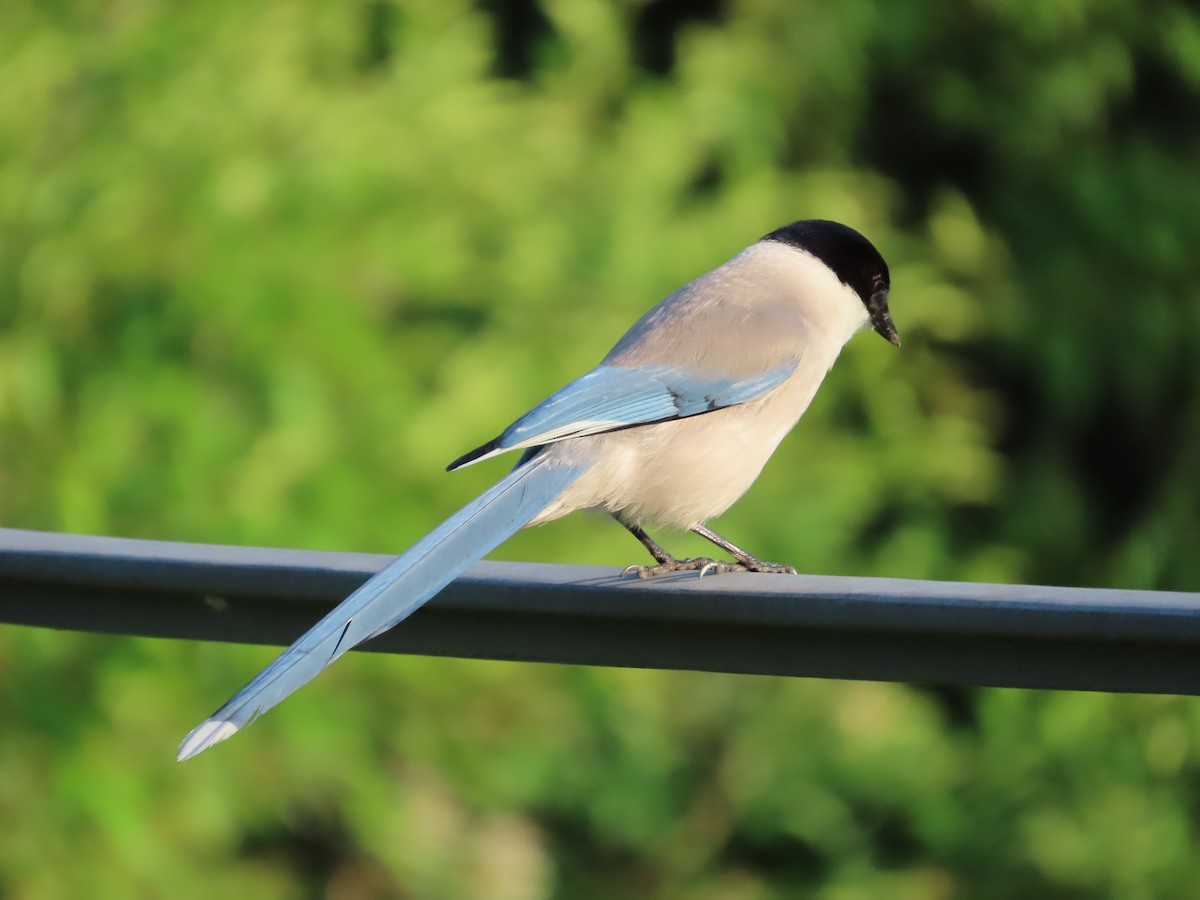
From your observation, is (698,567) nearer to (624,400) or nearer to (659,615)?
(624,400)

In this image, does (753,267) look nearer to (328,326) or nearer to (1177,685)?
(328,326)

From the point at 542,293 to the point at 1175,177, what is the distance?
261cm

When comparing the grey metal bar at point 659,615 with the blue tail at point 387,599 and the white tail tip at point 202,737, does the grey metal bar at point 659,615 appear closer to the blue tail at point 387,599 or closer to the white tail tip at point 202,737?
the blue tail at point 387,599

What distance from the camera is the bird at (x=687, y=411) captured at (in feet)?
7.71

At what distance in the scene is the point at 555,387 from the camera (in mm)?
3814

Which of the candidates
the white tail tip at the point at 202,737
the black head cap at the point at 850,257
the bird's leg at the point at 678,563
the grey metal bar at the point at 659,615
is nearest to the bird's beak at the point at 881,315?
the black head cap at the point at 850,257

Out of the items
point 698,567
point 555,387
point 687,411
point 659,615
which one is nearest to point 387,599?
point 659,615

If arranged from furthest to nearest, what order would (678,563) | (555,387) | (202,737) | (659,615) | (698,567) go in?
(555,387) < (678,563) < (698,567) < (659,615) < (202,737)

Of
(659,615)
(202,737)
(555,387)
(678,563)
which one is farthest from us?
(555,387)

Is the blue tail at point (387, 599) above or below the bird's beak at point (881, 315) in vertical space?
above

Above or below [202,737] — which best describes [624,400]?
below

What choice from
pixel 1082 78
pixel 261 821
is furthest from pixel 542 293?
pixel 1082 78

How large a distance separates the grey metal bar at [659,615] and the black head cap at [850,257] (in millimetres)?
1718

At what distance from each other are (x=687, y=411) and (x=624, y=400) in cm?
16
